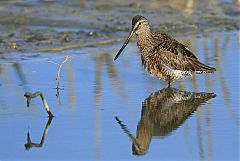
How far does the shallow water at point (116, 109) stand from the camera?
17.9 feet

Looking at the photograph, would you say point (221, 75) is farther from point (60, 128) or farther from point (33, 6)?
point (33, 6)

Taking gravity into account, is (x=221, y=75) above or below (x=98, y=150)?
below

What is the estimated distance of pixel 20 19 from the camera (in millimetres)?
10430

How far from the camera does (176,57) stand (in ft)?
25.2

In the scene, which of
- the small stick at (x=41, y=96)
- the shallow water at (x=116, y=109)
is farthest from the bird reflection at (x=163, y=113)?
the small stick at (x=41, y=96)

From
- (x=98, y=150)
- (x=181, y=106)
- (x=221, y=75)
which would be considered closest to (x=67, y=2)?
(x=221, y=75)

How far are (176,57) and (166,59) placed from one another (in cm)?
11

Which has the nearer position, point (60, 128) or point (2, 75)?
point (60, 128)

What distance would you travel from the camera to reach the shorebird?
760 cm

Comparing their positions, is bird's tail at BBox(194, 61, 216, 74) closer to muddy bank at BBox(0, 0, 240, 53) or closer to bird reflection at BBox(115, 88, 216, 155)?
bird reflection at BBox(115, 88, 216, 155)

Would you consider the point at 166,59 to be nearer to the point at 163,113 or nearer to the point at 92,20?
the point at 163,113

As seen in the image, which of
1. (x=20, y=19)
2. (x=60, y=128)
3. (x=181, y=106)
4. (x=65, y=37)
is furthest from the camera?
(x=20, y=19)

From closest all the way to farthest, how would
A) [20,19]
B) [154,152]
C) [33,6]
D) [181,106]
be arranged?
[154,152]
[181,106]
[20,19]
[33,6]

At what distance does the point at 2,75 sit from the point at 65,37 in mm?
2046
